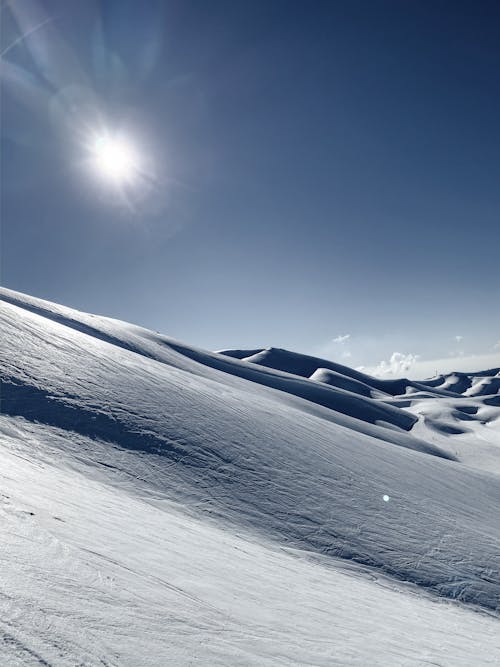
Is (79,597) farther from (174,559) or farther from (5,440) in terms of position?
(5,440)

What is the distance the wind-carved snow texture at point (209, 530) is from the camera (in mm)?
3701

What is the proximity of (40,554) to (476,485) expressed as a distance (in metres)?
19.1

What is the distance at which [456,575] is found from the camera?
923cm

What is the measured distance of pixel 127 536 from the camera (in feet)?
19.9

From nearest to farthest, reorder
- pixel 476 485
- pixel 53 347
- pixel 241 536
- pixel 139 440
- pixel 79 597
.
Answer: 1. pixel 79 597
2. pixel 241 536
3. pixel 139 440
4. pixel 53 347
5. pixel 476 485

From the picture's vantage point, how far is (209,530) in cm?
812

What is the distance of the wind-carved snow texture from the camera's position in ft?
12.1

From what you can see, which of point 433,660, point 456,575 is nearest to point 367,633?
point 433,660

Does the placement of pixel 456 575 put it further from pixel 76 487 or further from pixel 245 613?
pixel 76 487

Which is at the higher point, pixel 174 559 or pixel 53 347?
pixel 53 347

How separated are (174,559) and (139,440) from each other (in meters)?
5.75

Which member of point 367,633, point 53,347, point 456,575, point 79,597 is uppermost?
point 53,347

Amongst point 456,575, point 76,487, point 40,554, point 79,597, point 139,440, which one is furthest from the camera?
point 139,440

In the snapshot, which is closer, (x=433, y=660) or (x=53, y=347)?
(x=433, y=660)
